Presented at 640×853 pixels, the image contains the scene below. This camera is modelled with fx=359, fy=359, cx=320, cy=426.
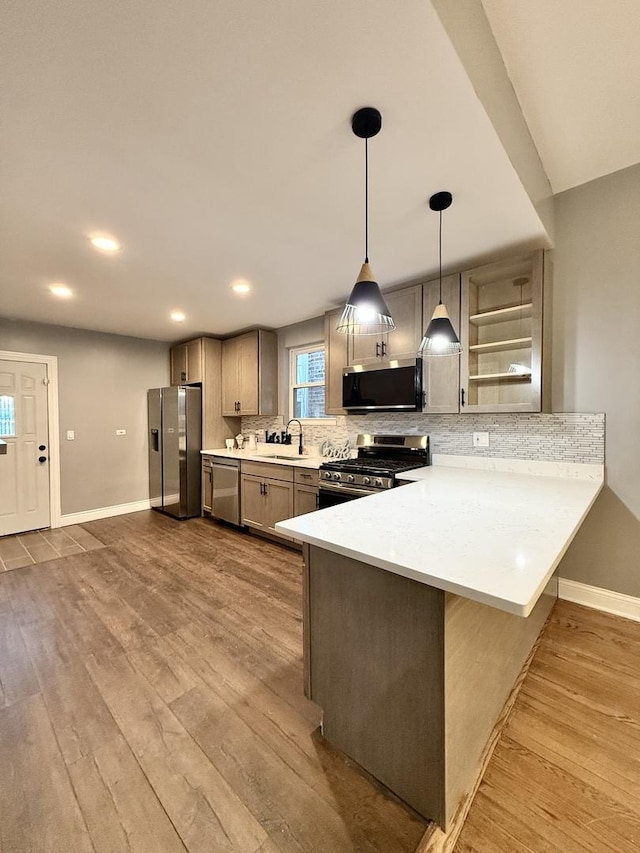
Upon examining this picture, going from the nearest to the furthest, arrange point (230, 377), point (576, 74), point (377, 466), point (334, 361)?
point (576, 74)
point (377, 466)
point (334, 361)
point (230, 377)

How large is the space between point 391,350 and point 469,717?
250cm

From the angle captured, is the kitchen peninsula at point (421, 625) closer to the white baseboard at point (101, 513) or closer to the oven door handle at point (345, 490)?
the oven door handle at point (345, 490)

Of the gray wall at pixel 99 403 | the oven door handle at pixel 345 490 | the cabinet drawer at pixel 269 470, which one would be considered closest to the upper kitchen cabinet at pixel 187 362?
the gray wall at pixel 99 403

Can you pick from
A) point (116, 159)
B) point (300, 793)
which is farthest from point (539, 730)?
point (116, 159)

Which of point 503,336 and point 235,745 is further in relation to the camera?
point 503,336

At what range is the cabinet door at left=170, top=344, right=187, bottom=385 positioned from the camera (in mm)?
5129

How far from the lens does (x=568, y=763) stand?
1.37 meters

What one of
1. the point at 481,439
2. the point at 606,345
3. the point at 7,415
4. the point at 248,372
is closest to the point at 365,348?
the point at 481,439

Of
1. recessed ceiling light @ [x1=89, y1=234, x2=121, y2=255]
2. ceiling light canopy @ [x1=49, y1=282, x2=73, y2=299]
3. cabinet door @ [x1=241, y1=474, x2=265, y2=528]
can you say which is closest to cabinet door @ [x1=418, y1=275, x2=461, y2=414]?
cabinet door @ [x1=241, y1=474, x2=265, y2=528]

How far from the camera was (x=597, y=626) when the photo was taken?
222 cm

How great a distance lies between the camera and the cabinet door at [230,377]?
4.84 metres

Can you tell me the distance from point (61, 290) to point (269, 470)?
8.24 ft

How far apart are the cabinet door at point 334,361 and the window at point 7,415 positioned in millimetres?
3653

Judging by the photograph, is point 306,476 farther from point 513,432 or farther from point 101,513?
point 101,513
